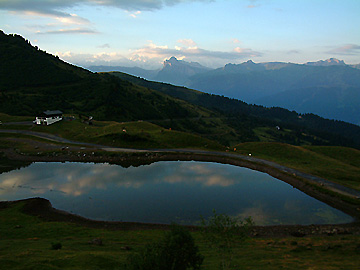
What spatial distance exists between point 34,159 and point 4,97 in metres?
139

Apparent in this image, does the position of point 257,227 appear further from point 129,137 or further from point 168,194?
point 129,137

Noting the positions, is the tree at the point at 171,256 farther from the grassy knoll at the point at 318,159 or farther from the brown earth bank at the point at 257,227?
the grassy knoll at the point at 318,159

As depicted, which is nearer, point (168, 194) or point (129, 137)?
point (168, 194)

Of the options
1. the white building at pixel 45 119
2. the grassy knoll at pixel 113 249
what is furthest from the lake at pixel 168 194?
the white building at pixel 45 119

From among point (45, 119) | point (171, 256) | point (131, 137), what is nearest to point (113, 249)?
point (171, 256)

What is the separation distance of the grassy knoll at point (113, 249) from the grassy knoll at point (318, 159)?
125 ft

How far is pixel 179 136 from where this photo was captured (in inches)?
4688

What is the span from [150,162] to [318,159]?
67871 mm

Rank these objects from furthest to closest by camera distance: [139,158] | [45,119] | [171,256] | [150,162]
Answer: [45,119]
[139,158]
[150,162]
[171,256]

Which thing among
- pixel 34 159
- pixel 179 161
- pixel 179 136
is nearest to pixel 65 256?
pixel 179 161

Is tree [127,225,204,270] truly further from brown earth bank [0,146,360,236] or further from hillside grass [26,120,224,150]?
hillside grass [26,120,224,150]

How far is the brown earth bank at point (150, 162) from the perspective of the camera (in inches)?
1901

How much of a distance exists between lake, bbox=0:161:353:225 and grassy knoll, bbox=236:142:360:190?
626 inches

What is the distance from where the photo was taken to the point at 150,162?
315 ft
